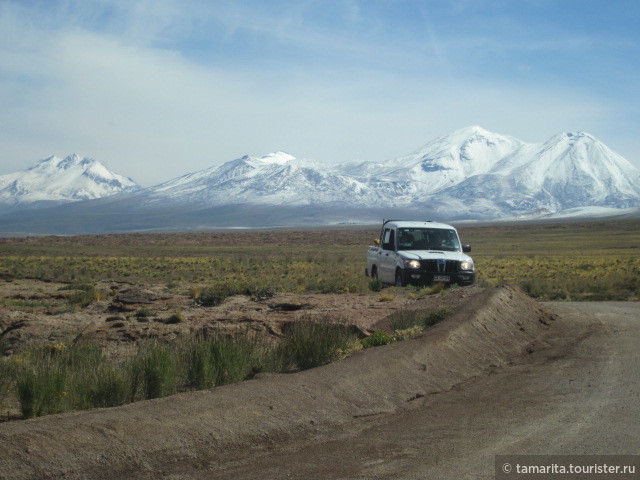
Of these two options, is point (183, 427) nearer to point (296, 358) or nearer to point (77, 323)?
point (296, 358)

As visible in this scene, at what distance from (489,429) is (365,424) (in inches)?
55.6

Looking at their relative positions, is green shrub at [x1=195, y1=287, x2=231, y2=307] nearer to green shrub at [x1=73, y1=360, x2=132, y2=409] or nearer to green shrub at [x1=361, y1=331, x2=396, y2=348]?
green shrub at [x1=361, y1=331, x2=396, y2=348]

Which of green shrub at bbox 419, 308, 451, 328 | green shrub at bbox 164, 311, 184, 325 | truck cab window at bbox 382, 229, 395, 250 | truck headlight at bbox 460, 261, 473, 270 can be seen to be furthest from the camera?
truck cab window at bbox 382, 229, 395, 250

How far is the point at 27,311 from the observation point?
21.9 meters

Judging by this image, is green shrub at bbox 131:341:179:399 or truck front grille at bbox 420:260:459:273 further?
truck front grille at bbox 420:260:459:273

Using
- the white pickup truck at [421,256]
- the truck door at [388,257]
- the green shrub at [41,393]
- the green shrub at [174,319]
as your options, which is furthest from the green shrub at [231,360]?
the truck door at [388,257]

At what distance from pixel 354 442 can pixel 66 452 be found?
282 centimetres

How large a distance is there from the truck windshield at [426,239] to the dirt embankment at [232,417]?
10658mm

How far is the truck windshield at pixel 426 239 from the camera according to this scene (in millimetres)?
23281

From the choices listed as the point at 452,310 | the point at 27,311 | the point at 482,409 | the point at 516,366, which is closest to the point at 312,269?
the point at 27,311

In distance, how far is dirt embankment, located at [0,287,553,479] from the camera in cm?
675

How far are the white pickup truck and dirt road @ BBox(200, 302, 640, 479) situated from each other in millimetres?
9936

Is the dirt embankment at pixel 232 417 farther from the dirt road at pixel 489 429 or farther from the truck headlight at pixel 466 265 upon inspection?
the truck headlight at pixel 466 265

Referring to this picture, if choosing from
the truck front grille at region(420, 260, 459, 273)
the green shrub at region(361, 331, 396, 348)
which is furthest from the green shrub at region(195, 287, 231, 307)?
the green shrub at region(361, 331, 396, 348)
